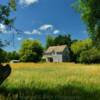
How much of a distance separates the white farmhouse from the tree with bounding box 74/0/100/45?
304 ft

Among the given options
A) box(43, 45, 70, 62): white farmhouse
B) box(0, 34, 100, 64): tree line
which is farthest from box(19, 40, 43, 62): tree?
box(43, 45, 70, 62): white farmhouse

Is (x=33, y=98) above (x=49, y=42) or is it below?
below

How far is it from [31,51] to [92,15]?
90716mm

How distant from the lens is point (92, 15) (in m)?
28.8

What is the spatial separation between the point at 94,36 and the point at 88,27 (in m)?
1.04

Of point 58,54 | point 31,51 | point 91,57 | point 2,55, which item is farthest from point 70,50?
point 2,55

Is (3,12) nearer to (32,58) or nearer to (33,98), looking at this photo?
(33,98)

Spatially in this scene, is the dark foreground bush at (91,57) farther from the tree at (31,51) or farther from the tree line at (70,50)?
the tree at (31,51)

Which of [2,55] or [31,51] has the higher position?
[31,51]

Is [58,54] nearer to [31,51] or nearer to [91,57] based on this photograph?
[31,51]

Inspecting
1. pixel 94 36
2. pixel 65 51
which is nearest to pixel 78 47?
pixel 65 51

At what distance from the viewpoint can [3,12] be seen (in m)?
14.2

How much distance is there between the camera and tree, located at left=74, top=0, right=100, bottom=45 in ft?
90.9

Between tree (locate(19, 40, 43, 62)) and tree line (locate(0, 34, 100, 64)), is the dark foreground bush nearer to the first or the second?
tree line (locate(0, 34, 100, 64))
